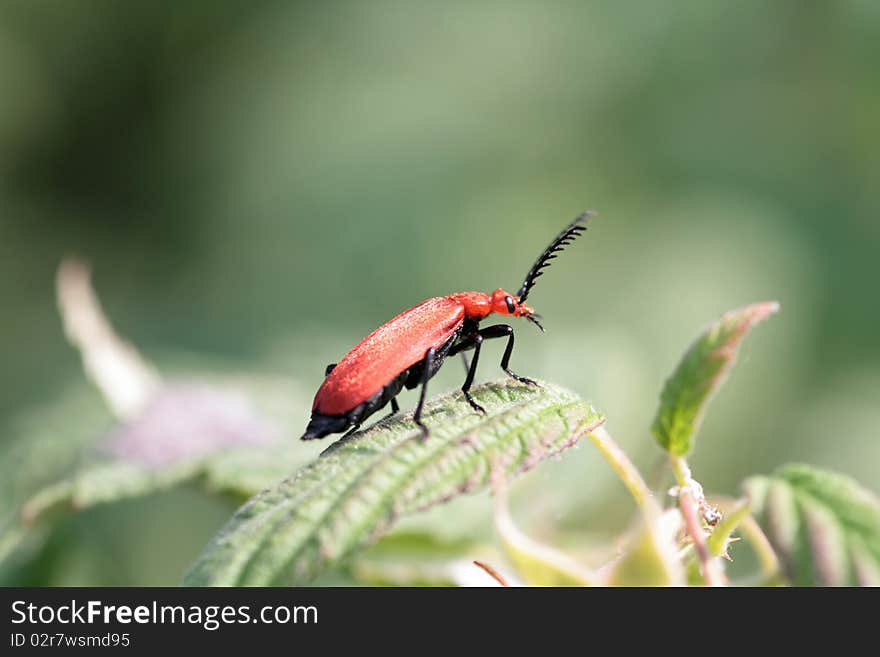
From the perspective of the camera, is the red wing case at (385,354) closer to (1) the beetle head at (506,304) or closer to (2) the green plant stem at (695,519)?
(1) the beetle head at (506,304)

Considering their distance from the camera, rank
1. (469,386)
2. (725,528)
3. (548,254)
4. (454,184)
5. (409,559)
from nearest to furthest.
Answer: (725,528) < (469,386) < (548,254) < (409,559) < (454,184)

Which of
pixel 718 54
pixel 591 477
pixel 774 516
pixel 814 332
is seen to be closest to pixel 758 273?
pixel 814 332

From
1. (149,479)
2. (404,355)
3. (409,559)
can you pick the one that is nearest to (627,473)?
(404,355)

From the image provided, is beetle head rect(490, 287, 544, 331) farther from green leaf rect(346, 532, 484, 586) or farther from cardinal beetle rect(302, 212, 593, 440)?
green leaf rect(346, 532, 484, 586)

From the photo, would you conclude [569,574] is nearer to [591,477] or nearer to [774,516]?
[774,516]

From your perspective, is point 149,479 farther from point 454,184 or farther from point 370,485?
point 454,184

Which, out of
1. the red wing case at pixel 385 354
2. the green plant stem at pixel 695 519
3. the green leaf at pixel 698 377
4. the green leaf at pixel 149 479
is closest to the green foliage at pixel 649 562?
the green plant stem at pixel 695 519
